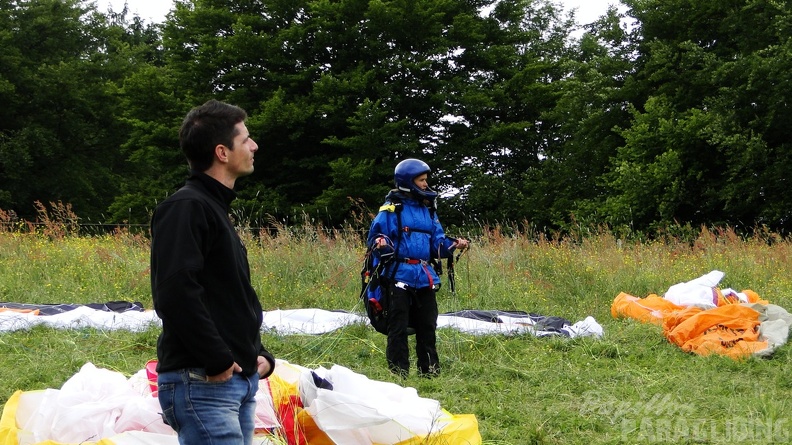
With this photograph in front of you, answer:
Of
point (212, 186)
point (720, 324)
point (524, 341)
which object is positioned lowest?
point (524, 341)

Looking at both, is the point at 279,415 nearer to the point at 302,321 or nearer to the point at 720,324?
the point at 302,321

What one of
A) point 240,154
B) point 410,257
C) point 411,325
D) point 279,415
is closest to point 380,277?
point 410,257

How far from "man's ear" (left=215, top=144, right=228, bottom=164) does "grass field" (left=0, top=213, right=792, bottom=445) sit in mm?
2435

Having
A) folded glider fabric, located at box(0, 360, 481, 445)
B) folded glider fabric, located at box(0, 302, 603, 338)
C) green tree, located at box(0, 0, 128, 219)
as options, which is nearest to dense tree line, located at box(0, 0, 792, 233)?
green tree, located at box(0, 0, 128, 219)

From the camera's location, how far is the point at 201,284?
2.23 metres

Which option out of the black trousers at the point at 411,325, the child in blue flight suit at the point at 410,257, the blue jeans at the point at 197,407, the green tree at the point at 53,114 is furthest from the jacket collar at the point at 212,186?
the green tree at the point at 53,114

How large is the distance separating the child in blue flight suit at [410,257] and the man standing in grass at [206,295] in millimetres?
2837

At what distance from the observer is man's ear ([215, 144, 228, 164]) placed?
2.34 metres

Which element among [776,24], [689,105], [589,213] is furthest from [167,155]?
[776,24]

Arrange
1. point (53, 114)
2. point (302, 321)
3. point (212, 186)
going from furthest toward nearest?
point (53, 114), point (302, 321), point (212, 186)

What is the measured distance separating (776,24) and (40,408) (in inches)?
820

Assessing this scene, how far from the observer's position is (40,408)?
347 cm

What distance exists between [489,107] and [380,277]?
2026 centimetres

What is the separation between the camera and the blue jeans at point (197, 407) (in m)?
2.20
